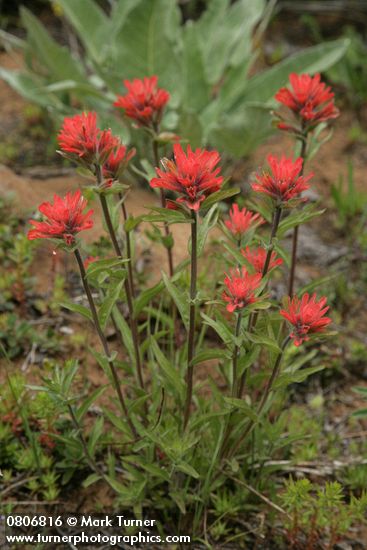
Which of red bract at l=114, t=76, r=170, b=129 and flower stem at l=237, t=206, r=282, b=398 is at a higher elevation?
red bract at l=114, t=76, r=170, b=129

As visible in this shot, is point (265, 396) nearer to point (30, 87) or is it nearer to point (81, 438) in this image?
point (81, 438)

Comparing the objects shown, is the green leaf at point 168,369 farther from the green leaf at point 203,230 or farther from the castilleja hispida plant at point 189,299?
the green leaf at point 203,230

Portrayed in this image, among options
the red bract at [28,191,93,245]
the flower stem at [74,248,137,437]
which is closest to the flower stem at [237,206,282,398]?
the flower stem at [74,248,137,437]

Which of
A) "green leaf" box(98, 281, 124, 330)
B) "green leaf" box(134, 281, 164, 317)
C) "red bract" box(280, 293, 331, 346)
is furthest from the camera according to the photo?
"green leaf" box(134, 281, 164, 317)

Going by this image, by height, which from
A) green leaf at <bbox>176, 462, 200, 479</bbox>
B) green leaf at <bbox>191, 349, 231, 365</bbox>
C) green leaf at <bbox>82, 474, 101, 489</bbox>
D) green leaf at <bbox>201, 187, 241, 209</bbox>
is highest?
green leaf at <bbox>201, 187, 241, 209</bbox>

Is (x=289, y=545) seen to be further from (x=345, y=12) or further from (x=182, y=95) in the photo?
(x=345, y=12)

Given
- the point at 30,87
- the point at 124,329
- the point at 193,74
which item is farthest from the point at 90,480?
the point at 30,87

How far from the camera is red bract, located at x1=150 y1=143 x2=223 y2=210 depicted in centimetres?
136

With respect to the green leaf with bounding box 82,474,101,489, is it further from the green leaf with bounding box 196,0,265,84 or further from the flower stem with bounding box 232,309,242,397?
the green leaf with bounding box 196,0,265,84

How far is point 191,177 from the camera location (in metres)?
→ 1.37

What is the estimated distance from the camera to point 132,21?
3.16 m

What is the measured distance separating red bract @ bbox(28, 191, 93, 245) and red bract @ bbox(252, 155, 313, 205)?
41 cm

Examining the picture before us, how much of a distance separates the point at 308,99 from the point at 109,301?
80 centimetres

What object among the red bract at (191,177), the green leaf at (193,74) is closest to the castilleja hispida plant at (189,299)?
the red bract at (191,177)
